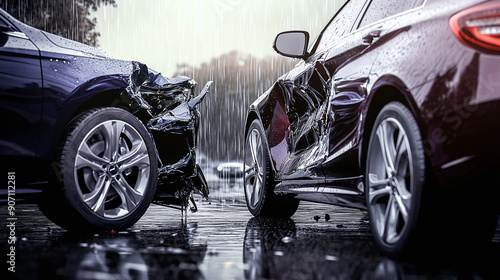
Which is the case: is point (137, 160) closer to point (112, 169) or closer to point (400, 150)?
point (112, 169)

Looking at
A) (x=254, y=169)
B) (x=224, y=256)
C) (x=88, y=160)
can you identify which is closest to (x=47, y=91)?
(x=88, y=160)

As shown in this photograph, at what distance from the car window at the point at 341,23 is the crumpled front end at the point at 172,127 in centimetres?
119

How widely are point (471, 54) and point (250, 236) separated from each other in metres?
2.32

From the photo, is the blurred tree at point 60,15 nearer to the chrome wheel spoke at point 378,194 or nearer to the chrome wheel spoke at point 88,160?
the chrome wheel spoke at point 88,160

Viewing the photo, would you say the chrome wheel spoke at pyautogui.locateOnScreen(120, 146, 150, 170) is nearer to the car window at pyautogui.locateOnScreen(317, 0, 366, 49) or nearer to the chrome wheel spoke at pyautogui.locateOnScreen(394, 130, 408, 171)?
the car window at pyautogui.locateOnScreen(317, 0, 366, 49)

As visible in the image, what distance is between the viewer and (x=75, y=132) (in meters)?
4.68

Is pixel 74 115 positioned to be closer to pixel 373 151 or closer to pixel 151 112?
pixel 151 112

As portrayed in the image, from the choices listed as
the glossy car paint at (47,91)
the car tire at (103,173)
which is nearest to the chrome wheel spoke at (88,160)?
the car tire at (103,173)

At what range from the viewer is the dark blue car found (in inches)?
175

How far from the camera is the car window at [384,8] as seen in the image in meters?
4.13

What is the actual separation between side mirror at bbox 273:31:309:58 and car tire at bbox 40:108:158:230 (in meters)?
1.41

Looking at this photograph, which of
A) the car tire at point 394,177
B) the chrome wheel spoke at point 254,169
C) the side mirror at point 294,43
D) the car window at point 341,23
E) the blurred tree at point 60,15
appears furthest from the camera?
the blurred tree at point 60,15

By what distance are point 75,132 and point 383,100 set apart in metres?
2.14

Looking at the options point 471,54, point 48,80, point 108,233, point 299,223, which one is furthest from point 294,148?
point 471,54
